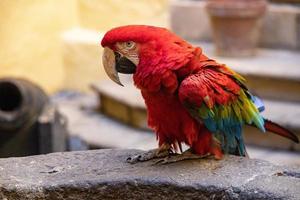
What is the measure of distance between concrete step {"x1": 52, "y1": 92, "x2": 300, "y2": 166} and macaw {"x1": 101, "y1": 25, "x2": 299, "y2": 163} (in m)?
1.61

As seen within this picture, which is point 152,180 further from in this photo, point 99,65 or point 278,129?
point 99,65

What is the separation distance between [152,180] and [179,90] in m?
0.25

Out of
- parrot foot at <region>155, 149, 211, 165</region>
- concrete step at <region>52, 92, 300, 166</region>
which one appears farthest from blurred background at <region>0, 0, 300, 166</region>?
parrot foot at <region>155, 149, 211, 165</region>

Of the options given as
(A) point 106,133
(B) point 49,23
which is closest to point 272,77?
(A) point 106,133

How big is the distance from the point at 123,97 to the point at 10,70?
0.83 metres

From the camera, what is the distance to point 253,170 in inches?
81.9

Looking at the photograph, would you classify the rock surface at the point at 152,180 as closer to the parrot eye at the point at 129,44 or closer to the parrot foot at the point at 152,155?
the parrot foot at the point at 152,155

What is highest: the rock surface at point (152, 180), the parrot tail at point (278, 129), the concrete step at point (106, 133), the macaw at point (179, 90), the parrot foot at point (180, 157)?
the macaw at point (179, 90)

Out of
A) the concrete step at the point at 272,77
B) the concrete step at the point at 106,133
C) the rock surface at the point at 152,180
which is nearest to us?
the rock surface at the point at 152,180

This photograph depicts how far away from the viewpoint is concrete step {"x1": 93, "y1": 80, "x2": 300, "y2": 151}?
4047 millimetres

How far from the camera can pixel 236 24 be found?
15.3 ft

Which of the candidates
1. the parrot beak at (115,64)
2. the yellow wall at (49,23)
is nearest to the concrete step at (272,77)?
the yellow wall at (49,23)

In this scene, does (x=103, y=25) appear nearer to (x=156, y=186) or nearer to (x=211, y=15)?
(x=211, y=15)

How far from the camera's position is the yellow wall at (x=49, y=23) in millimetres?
4840
